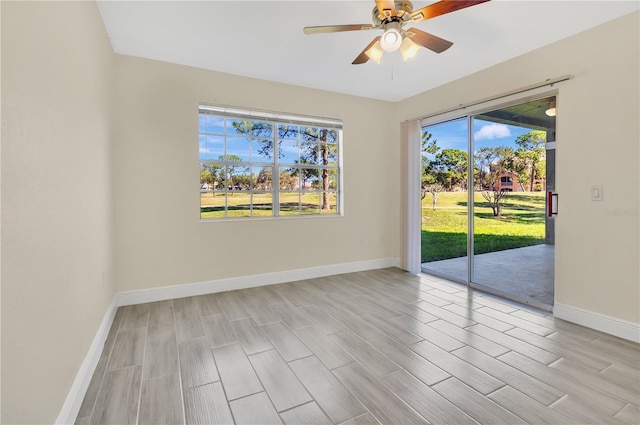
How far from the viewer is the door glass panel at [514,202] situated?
3.21 m

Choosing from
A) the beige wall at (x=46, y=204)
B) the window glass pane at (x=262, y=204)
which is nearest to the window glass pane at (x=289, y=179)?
the window glass pane at (x=262, y=204)

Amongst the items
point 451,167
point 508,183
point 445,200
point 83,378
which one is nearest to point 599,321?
point 508,183

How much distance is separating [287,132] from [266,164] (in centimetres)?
56

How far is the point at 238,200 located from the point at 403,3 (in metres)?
2.80

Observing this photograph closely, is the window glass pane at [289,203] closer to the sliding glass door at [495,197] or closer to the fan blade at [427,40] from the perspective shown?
the sliding glass door at [495,197]

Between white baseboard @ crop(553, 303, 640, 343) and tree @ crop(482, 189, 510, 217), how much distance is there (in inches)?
46.1

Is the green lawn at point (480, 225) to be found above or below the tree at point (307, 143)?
below

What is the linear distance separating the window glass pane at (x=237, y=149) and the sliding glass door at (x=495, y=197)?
2620mm

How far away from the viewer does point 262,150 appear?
4094 mm

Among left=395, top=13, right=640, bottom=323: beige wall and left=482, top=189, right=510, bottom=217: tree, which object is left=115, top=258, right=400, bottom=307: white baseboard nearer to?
left=482, top=189, right=510, bottom=217: tree

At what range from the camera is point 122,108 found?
3.20 meters

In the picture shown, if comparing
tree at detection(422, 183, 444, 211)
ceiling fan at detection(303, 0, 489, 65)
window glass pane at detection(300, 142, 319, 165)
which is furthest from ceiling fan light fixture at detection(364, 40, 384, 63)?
tree at detection(422, 183, 444, 211)

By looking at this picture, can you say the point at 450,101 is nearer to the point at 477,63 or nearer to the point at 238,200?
the point at 477,63

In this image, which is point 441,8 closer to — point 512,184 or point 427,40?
point 427,40
